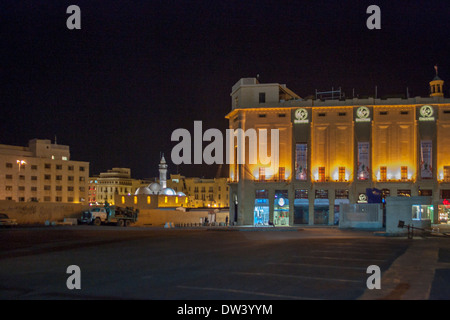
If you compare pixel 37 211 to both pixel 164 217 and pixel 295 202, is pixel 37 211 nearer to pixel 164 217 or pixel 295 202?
pixel 164 217

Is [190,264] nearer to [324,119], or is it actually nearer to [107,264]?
[107,264]

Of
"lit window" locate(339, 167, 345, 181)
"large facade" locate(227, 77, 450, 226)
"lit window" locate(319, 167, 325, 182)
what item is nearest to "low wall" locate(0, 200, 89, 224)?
"large facade" locate(227, 77, 450, 226)

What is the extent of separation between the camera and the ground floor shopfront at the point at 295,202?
64000 millimetres

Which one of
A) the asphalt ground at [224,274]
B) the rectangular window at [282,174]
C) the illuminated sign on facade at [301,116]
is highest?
the illuminated sign on facade at [301,116]

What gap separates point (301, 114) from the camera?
215 ft

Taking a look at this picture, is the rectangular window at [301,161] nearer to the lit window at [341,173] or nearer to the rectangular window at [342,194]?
the lit window at [341,173]

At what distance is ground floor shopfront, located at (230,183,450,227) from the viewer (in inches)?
2520

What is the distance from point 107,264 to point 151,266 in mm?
1687

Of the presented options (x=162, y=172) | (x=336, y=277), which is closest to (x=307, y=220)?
(x=336, y=277)

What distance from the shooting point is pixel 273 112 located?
66562 millimetres

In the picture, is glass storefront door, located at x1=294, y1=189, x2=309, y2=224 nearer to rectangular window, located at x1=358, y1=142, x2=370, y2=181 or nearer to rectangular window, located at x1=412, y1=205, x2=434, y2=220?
rectangular window, located at x1=358, y1=142, x2=370, y2=181

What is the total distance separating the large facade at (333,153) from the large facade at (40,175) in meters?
47.6

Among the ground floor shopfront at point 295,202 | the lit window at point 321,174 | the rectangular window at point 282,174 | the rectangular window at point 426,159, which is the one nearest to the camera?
the rectangular window at point 426,159

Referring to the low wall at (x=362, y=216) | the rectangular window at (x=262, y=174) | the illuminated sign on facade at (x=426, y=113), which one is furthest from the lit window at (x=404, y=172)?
the low wall at (x=362, y=216)
